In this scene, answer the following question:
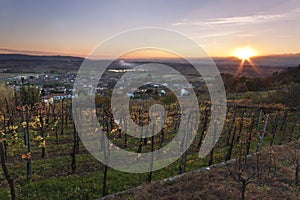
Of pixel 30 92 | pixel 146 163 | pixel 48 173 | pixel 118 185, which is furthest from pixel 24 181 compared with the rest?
pixel 30 92

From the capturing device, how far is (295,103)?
20.4 metres

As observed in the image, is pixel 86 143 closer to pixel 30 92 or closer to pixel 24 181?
pixel 24 181

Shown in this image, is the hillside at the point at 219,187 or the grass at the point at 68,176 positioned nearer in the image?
the hillside at the point at 219,187

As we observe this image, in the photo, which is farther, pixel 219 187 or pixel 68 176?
pixel 68 176

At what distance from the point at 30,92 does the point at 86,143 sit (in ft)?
58.7

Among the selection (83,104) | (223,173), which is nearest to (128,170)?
(223,173)

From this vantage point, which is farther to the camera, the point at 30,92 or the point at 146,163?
the point at 30,92

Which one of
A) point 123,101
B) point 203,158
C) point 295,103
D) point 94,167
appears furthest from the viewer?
point 295,103

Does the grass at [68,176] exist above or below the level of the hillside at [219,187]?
below

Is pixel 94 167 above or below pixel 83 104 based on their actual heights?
below

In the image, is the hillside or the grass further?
the grass

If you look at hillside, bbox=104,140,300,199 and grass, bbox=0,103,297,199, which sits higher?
hillside, bbox=104,140,300,199

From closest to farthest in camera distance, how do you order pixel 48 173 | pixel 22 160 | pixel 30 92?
pixel 48 173
pixel 22 160
pixel 30 92

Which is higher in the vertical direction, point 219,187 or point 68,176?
point 219,187
